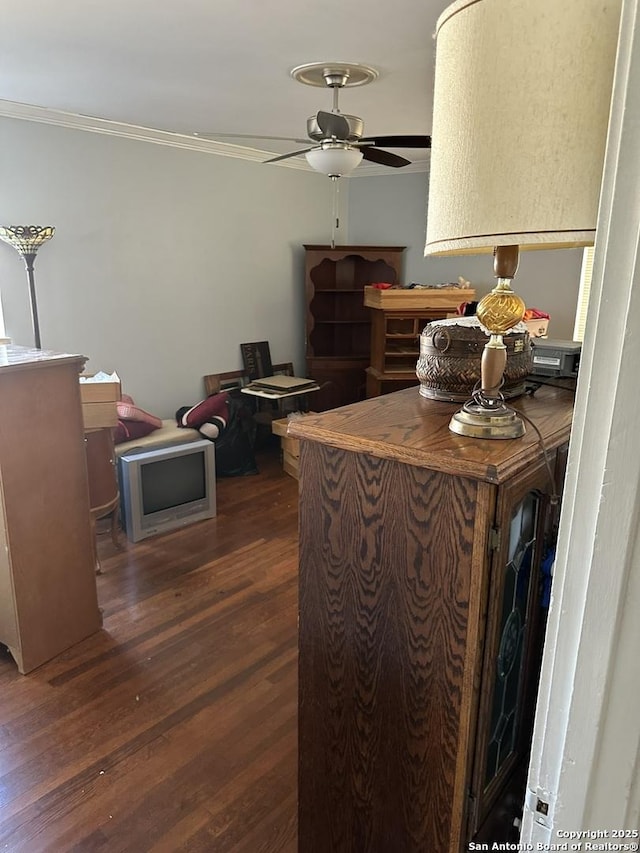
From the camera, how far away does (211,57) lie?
248 centimetres

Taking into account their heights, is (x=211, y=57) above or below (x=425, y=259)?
above

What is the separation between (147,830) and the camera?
1677 millimetres

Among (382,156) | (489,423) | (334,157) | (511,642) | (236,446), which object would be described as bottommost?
(236,446)

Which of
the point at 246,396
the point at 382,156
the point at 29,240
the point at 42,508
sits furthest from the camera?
the point at 246,396

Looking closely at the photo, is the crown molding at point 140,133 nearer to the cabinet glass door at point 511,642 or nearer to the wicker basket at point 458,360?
the wicker basket at point 458,360

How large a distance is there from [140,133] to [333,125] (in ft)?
6.66

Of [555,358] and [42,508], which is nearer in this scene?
[555,358]

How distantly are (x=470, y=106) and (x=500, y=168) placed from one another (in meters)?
0.09

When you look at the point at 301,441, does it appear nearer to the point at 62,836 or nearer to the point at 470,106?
the point at 470,106

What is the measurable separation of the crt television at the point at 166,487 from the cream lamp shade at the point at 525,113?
9.61ft

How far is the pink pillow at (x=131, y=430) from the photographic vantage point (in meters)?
3.55

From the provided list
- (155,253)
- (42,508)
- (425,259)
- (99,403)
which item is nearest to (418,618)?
(42,508)

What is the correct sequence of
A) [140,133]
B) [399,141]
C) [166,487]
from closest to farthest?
1. [399,141]
2. [166,487]
3. [140,133]

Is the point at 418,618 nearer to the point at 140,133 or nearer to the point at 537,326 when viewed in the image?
the point at 537,326
